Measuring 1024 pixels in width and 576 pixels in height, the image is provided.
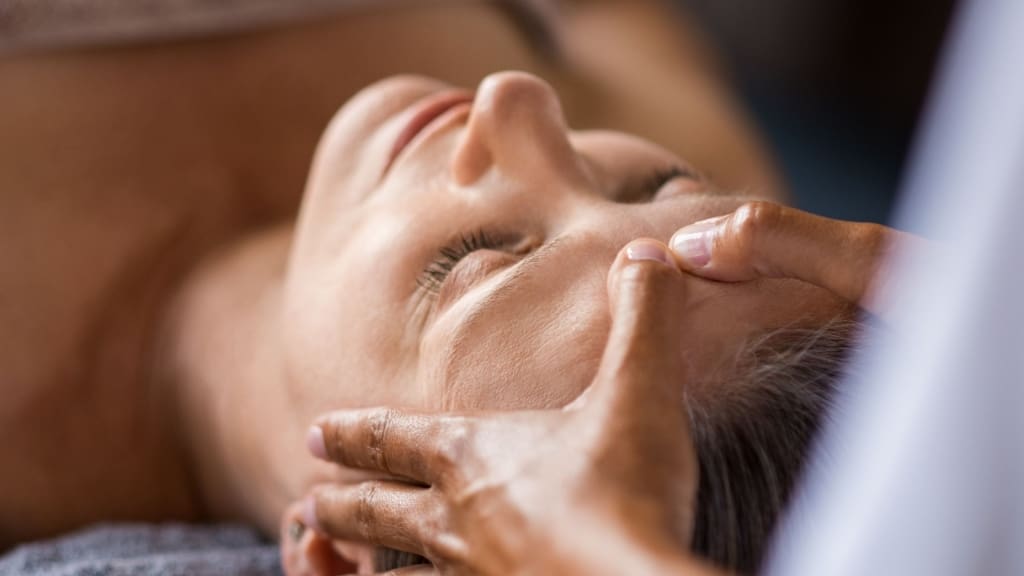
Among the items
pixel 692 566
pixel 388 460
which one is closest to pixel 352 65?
pixel 388 460

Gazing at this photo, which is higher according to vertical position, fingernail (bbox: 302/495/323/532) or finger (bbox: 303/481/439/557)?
finger (bbox: 303/481/439/557)

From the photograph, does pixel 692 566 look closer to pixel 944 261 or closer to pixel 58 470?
pixel 944 261

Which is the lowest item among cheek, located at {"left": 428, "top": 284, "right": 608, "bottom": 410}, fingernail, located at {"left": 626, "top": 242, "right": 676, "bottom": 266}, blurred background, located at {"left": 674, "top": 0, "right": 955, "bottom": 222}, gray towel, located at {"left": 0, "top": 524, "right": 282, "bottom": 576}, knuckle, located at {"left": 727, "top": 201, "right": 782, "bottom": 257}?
gray towel, located at {"left": 0, "top": 524, "right": 282, "bottom": 576}

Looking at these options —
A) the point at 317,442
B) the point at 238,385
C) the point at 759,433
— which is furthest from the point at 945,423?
the point at 238,385

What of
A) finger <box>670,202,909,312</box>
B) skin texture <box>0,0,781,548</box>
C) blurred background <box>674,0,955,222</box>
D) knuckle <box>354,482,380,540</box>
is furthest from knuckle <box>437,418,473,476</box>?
blurred background <box>674,0,955,222</box>

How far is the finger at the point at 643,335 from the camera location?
652mm

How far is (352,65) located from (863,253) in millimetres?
885

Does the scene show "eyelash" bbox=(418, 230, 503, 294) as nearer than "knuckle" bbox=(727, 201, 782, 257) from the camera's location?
No

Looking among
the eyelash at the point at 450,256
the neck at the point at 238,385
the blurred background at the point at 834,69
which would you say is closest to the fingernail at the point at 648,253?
the eyelash at the point at 450,256

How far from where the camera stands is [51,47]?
49.8 inches

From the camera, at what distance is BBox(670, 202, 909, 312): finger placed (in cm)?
73

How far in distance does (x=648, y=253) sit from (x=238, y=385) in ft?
1.84

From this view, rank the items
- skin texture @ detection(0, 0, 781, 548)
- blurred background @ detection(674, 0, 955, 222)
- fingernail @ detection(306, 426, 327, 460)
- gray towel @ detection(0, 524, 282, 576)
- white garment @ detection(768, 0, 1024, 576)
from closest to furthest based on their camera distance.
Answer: white garment @ detection(768, 0, 1024, 576) → fingernail @ detection(306, 426, 327, 460) → gray towel @ detection(0, 524, 282, 576) → skin texture @ detection(0, 0, 781, 548) → blurred background @ detection(674, 0, 955, 222)

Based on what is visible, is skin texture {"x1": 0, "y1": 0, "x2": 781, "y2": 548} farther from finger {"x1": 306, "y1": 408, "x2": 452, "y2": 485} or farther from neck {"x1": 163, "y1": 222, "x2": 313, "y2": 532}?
finger {"x1": 306, "y1": 408, "x2": 452, "y2": 485}
